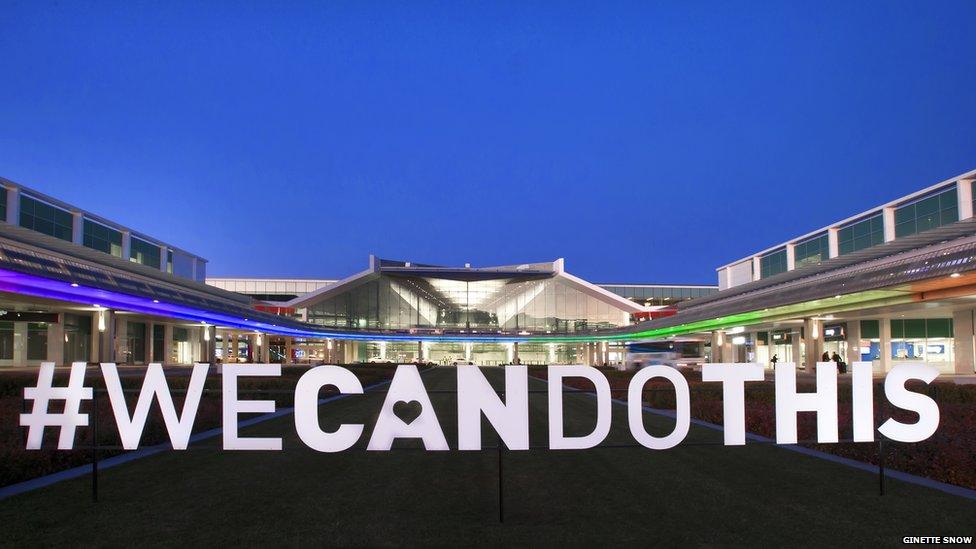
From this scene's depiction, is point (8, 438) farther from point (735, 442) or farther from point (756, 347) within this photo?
point (756, 347)

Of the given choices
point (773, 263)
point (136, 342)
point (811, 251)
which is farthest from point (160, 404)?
point (773, 263)

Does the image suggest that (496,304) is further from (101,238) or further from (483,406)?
(483,406)

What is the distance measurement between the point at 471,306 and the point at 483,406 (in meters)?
106

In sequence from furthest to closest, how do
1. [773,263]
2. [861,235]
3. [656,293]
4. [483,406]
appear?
[656,293] → [773,263] → [861,235] → [483,406]

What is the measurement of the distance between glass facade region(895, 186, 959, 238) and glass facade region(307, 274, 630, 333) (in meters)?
60.1

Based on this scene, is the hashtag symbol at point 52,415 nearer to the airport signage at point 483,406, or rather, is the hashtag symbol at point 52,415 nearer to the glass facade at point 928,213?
the airport signage at point 483,406

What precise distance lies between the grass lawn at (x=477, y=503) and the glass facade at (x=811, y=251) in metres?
53.9

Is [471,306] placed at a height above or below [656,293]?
below

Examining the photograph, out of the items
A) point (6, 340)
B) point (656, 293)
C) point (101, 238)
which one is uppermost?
point (101, 238)

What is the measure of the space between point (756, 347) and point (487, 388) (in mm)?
77602

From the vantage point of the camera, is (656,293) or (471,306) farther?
(656,293)

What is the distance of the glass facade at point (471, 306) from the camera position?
353ft

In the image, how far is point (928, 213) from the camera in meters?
46.9

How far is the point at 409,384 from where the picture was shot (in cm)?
854
